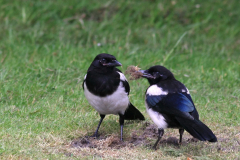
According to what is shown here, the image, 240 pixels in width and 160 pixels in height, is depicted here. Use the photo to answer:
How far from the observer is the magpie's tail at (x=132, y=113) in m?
4.76

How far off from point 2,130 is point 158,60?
10.8 ft

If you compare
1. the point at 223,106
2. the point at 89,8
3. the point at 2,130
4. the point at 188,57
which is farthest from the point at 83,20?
the point at 2,130

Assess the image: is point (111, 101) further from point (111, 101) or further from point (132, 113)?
point (132, 113)

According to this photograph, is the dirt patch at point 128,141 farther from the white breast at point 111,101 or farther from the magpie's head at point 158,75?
the magpie's head at point 158,75

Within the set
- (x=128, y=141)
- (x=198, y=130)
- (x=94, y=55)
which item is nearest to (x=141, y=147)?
(x=128, y=141)

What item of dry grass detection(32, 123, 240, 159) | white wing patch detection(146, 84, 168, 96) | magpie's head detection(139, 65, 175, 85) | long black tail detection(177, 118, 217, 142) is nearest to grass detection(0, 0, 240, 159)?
dry grass detection(32, 123, 240, 159)

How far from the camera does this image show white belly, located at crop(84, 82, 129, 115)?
435 centimetres

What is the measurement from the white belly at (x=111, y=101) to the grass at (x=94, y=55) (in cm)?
30

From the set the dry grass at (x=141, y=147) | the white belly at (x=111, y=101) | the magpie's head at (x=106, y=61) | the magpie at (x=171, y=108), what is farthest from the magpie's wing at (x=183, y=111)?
the magpie's head at (x=106, y=61)

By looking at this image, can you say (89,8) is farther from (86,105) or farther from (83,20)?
(86,105)

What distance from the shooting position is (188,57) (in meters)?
7.27

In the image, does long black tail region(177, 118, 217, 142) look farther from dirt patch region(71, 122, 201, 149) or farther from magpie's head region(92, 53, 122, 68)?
magpie's head region(92, 53, 122, 68)

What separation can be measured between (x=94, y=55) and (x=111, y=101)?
2.53 meters

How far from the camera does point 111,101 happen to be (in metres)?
4.36
